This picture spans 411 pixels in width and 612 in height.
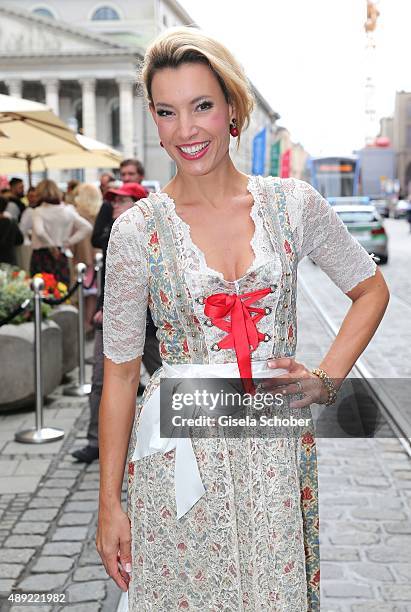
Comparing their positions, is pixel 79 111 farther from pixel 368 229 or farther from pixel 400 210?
pixel 368 229

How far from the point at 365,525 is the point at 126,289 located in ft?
10.7

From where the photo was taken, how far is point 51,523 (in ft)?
16.2

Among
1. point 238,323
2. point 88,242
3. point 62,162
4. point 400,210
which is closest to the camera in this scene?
point 238,323

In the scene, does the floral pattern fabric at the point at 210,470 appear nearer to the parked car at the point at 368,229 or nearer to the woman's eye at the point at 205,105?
the woman's eye at the point at 205,105

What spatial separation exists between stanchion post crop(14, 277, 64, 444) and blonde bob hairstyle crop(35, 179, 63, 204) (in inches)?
171

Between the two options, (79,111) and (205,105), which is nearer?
(205,105)

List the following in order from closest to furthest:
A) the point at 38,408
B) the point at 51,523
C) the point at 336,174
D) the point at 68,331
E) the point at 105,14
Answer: the point at 51,523 → the point at 38,408 → the point at 68,331 → the point at 336,174 → the point at 105,14

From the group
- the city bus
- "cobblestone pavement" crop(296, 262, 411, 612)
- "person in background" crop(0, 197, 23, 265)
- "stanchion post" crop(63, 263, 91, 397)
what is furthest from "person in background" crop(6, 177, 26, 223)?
the city bus

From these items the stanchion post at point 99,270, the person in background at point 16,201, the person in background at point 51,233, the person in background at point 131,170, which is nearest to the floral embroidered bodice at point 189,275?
the stanchion post at point 99,270

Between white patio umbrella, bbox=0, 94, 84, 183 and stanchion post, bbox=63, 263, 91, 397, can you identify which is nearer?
stanchion post, bbox=63, 263, 91, 397

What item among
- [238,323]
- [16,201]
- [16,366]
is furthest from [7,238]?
[238,323]

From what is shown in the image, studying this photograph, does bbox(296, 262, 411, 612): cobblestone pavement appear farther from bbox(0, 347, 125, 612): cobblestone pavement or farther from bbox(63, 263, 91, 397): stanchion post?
bbox(63, 263, 91, 397): stanchion post

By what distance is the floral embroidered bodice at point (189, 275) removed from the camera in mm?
1874

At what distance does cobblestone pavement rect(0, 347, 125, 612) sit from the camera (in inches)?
161
